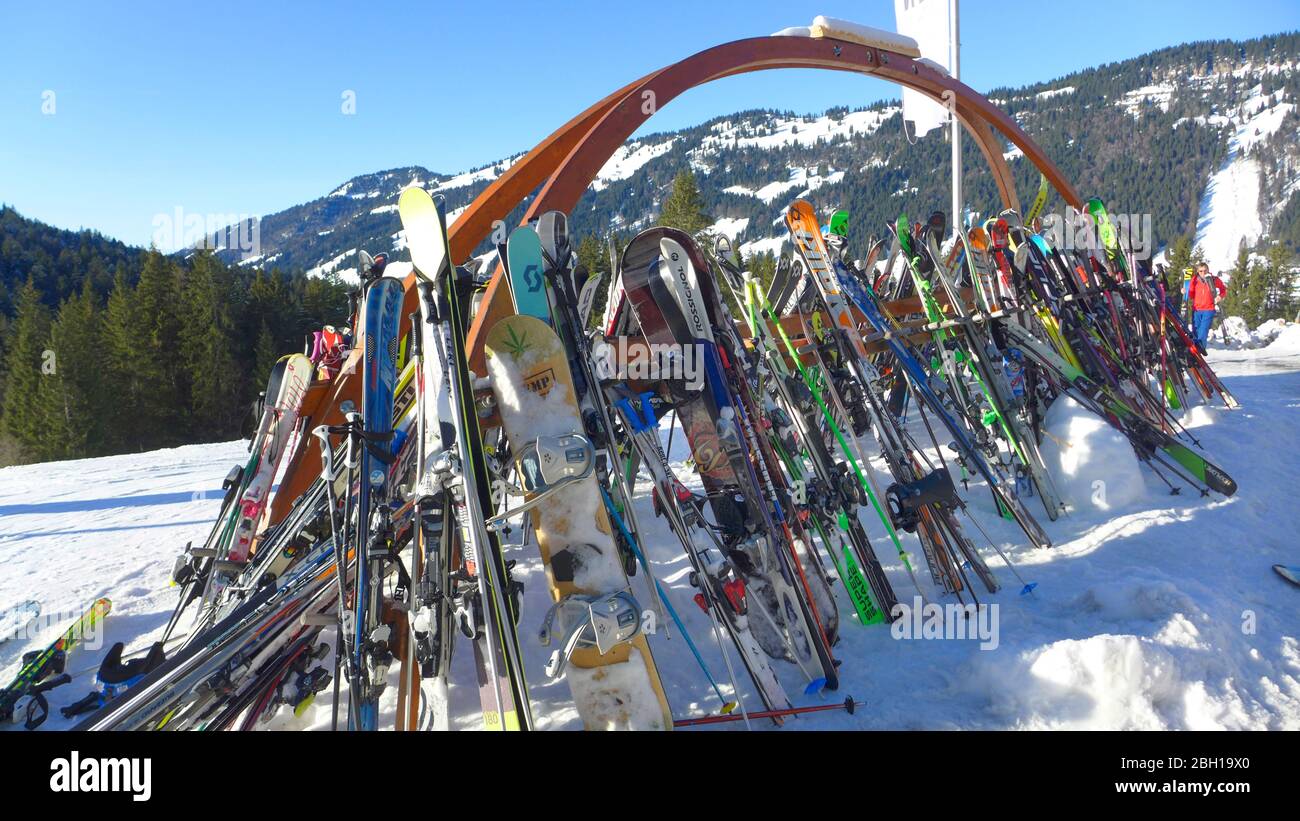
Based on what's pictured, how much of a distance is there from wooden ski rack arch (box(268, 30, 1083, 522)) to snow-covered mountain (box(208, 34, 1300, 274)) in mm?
98885

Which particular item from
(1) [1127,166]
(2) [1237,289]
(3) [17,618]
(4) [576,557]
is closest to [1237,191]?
(1) [1127,166]

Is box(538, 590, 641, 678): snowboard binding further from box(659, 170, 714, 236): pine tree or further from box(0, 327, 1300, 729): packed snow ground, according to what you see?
box(659, 170, 714, 236): pine tree

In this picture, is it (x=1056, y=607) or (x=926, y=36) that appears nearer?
(x=1056, y=607)

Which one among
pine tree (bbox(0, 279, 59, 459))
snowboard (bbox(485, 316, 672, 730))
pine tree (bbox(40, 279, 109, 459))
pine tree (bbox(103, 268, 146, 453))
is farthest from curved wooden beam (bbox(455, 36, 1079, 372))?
pine tree (bbox(103, 268, 146, 453))

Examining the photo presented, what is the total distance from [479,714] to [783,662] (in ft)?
5.32

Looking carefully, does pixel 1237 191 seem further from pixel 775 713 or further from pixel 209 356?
pixel 775 713

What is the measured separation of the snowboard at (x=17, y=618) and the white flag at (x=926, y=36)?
1306 cm

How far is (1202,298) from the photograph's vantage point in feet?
43.4

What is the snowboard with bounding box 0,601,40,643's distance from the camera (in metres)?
4.27

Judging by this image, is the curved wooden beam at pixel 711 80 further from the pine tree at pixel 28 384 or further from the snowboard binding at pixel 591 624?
the pine tree at pixel 28 384

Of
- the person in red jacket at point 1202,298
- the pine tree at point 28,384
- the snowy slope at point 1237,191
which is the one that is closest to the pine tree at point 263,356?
the pine tree at point 28,384

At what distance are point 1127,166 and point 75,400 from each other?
169 m

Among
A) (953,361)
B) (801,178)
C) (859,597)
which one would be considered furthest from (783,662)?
(801,178)
